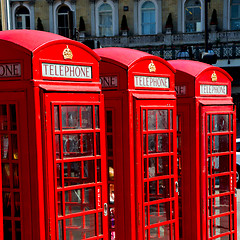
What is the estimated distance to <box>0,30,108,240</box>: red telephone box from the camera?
395cm

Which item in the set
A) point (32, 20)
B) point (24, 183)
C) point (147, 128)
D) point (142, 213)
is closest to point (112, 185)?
point (142, 213)

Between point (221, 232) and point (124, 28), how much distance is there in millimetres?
24869

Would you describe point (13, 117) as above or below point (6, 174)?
above

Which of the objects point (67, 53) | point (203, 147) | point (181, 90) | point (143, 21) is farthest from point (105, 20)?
point (67, 53)

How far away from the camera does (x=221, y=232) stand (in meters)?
6.53

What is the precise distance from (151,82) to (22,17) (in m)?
28.4

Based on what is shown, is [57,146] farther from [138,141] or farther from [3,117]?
[138,141]

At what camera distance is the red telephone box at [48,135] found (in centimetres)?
395

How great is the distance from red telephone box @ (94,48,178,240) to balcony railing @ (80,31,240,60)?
2140 cm

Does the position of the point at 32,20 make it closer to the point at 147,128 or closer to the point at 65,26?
the point at 65,26

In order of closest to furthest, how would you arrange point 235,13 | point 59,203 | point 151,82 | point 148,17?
point 59,203
point 151,82
point 235,13
point 148,17

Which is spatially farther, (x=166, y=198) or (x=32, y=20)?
(x=32, y=20)

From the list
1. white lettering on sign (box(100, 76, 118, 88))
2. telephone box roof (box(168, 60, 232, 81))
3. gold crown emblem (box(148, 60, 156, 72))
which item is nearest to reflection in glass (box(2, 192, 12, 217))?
white lettering on sign (box(100, 76, 118, 88))

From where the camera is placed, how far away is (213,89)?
20.5 ft
